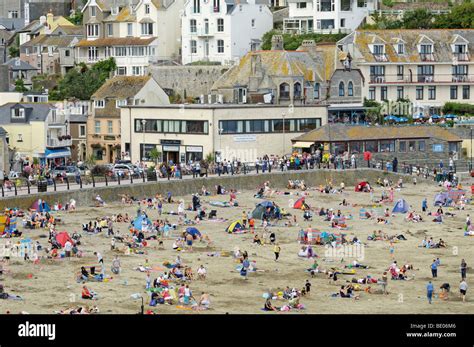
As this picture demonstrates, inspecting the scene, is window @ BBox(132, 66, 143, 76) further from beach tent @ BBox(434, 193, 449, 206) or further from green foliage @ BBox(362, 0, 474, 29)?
beach tent @ BBox(434, 193, 449, 206)

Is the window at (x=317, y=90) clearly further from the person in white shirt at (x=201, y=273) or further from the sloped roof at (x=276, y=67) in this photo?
the person in white shirt at (x=201, y=273)

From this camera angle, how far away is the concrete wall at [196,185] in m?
57.5

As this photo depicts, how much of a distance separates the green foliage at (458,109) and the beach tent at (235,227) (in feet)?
127

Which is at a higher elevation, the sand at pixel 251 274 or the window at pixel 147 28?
the window at pixel 147 28

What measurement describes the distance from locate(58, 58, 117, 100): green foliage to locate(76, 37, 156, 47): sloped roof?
1938mm

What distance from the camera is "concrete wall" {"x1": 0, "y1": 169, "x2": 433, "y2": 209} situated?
5753 centimetres

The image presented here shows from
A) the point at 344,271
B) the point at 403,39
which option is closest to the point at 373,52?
the point at 403,39

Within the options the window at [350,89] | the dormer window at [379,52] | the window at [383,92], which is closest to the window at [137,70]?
the window at [350,89]

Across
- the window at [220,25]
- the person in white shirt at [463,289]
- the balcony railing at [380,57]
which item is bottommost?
the person in white shirt at [463,289]

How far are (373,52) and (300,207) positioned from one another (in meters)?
31.8

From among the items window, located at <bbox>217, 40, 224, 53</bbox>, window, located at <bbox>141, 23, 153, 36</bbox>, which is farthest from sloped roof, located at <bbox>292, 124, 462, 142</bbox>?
window, located at <bbox>141, 23, 153, 36</bbox>

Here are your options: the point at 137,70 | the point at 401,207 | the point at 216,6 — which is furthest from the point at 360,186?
the point at 137,70

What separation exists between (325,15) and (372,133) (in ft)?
71.2

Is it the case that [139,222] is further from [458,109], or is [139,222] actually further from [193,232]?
[458,109]
